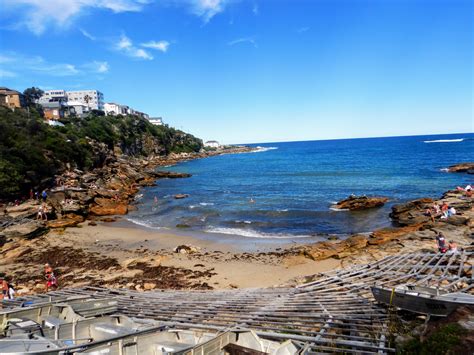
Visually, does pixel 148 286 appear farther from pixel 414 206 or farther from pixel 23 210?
pixel 414 206

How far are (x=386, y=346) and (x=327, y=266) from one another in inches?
458

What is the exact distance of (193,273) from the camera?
Result: 17219 mm

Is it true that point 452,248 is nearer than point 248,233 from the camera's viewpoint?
Yes

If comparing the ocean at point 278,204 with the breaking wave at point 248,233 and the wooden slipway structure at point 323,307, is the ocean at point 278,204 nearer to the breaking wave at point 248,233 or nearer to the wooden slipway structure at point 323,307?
the breaking wave at point 248,233

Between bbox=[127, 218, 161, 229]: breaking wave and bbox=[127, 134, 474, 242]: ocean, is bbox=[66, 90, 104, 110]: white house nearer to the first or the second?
bbox=[127, 134, 474, 242]: ocean

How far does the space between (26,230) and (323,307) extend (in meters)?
23.8

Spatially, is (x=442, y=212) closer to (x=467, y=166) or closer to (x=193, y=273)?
(x=193, y=273)

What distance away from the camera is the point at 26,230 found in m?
24.2

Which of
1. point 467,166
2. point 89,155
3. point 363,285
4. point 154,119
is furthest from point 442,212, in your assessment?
point 154,119

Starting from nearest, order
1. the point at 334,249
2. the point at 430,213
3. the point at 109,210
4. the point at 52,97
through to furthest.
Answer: the point at 334,249, the point at 430,213, the point at 109,210, the point at 52,97

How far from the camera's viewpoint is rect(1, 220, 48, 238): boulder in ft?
77.6

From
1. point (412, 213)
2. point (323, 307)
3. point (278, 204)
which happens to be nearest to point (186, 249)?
point (323, 307)

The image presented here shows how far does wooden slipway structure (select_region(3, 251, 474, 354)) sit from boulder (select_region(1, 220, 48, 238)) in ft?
48.2

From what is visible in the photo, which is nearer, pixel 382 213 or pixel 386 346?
pixel 386 346
